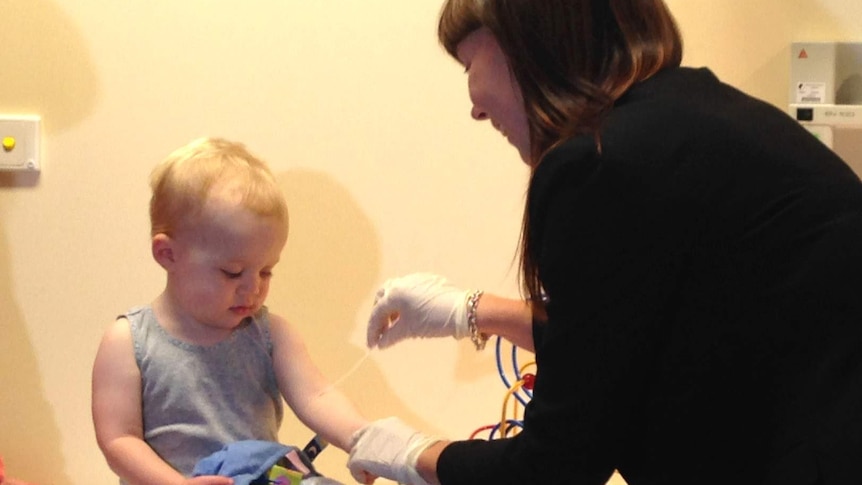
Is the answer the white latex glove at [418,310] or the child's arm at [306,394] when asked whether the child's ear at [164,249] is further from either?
the white latex glove at [418,310]

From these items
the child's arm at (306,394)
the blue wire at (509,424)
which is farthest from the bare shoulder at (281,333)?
the blue wire at (509,424)

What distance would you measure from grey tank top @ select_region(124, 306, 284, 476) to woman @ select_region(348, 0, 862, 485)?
0.44m

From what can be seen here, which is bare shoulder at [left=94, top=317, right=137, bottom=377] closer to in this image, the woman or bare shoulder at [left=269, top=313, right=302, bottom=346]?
bare shoulder at [left=269, top=313, right=302, bottom=346]

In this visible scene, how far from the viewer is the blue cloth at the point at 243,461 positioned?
116 cm

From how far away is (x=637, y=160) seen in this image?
89 centimetres

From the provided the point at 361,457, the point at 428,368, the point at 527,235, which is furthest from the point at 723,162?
the point at 428,368

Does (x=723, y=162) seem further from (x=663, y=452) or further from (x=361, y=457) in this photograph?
(x=361, y=457)

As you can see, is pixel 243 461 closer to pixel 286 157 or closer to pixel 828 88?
pixel 286 157

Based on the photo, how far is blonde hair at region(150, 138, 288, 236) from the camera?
4.06 feet

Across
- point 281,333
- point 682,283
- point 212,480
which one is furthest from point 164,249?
point 682,283

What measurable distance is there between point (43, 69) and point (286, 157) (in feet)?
1.43

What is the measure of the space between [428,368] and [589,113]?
0.93 metres

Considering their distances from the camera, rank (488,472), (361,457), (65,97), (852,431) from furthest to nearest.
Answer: (65,97)
(361,457)
(488,472)
(852,431)

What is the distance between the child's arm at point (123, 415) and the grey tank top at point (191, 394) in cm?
1
